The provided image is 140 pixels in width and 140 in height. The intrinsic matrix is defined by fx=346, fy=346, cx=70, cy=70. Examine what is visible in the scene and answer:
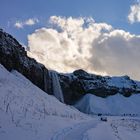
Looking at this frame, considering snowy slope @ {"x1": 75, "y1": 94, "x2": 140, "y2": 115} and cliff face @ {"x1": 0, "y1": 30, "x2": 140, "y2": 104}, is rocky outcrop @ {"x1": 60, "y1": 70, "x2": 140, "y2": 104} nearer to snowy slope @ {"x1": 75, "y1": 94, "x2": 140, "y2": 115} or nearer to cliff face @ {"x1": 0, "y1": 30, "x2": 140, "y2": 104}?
cliff face @ {"x1": 0, "y1": 30, "x2": 140, "y2": 104}

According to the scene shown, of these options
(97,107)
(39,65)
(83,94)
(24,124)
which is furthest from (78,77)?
(24,124)

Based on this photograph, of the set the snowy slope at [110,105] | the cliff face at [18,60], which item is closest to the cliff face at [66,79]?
the cliff face at [18,60]

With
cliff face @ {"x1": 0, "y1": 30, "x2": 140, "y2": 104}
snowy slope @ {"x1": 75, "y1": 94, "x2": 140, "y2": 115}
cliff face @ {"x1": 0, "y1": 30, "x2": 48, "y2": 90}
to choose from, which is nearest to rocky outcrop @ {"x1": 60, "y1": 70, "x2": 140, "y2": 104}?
cliff face @ {"x1": 0, "y1": 30, "x2": 140, "y2": 104}

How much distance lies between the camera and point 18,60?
91562mm

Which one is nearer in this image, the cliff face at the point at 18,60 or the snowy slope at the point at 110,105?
the cliff face at the point at 18,60

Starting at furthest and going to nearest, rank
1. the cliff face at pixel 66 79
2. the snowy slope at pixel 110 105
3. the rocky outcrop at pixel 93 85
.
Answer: the rocky outcrop at pixel 93 85, the snowy slope at pixel 110 105, the cliff face at pixel 66 79

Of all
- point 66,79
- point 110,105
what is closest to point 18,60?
point 66,79

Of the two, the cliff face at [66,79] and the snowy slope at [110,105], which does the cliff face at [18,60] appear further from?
the snowy slope at [110,105]

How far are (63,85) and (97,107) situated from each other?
16782 millimetres

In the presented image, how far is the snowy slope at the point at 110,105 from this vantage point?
14150 cm

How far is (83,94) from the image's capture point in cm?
15162

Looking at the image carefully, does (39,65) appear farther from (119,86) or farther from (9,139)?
(9,139)

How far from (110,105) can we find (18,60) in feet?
Result: 225

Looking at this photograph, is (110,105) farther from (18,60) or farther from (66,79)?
(18,60)
